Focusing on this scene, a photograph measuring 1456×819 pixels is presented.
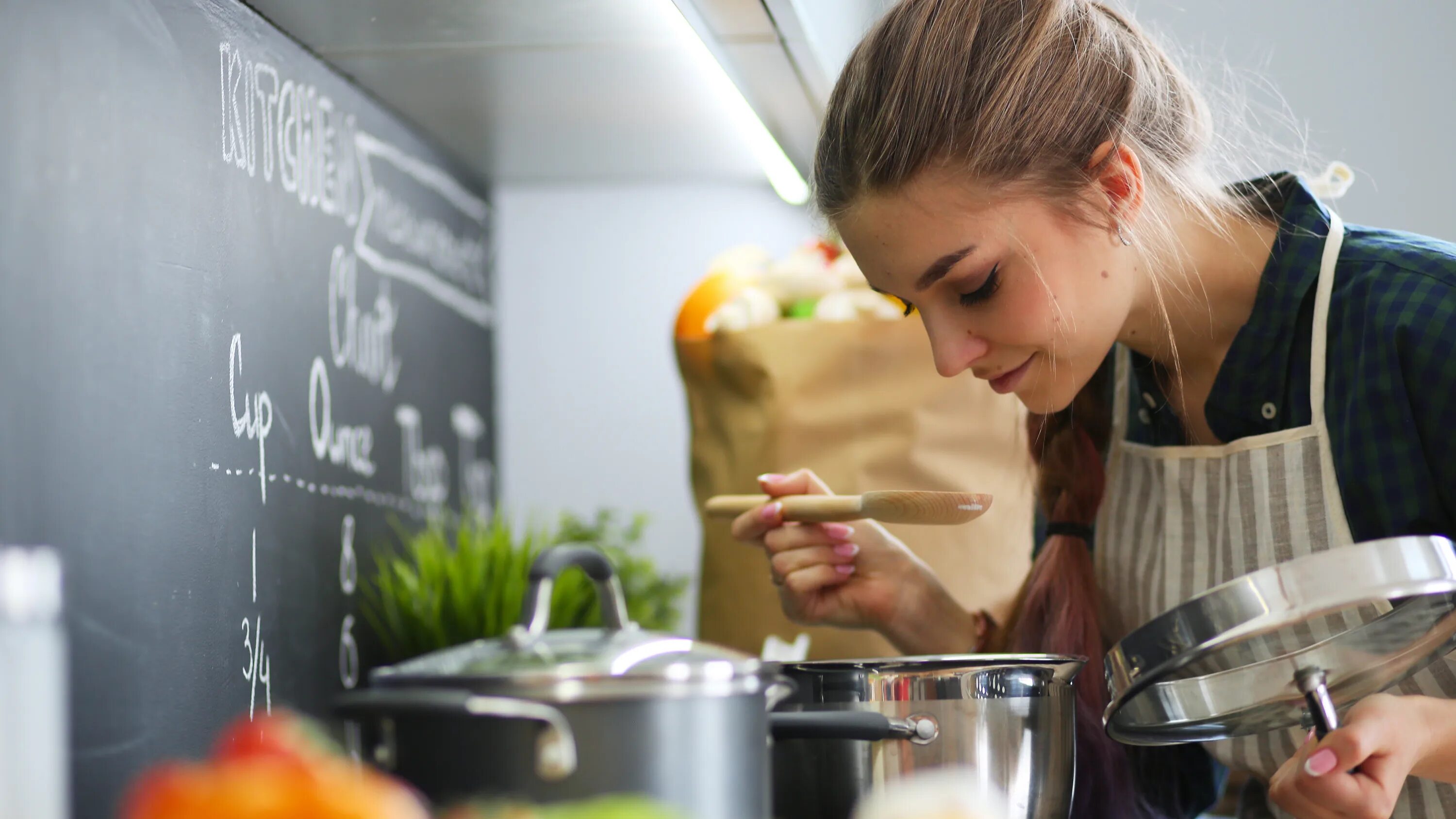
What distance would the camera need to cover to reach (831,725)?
2.30 ft

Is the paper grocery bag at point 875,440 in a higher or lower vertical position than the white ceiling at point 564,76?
lower

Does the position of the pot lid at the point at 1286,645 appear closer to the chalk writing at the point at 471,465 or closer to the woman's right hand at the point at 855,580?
the woman's right hand at the point at 855,580

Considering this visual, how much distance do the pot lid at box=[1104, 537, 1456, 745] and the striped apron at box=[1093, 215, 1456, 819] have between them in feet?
0.06

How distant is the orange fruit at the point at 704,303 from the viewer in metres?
1.40

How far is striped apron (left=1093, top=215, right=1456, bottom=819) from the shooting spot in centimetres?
95

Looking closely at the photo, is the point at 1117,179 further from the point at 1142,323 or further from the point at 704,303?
the point at 704,303

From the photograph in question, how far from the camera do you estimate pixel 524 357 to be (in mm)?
1841

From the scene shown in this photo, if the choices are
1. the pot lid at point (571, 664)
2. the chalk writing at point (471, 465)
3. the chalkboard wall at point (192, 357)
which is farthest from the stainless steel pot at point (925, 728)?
the chalk writing at point (471, 465)

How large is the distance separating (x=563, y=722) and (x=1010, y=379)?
1.81ft

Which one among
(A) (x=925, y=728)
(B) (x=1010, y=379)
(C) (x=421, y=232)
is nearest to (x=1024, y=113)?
(B) (x=1010, y=379)

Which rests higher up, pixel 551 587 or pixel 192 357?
pixel 192 357

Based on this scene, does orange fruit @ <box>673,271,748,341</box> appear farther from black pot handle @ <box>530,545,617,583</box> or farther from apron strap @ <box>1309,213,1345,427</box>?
black pot handle @ <box>530,545,617,583</box>

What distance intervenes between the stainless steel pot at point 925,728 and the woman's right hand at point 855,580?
0.84 feet

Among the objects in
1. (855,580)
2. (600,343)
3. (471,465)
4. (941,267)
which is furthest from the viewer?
(600,343)
